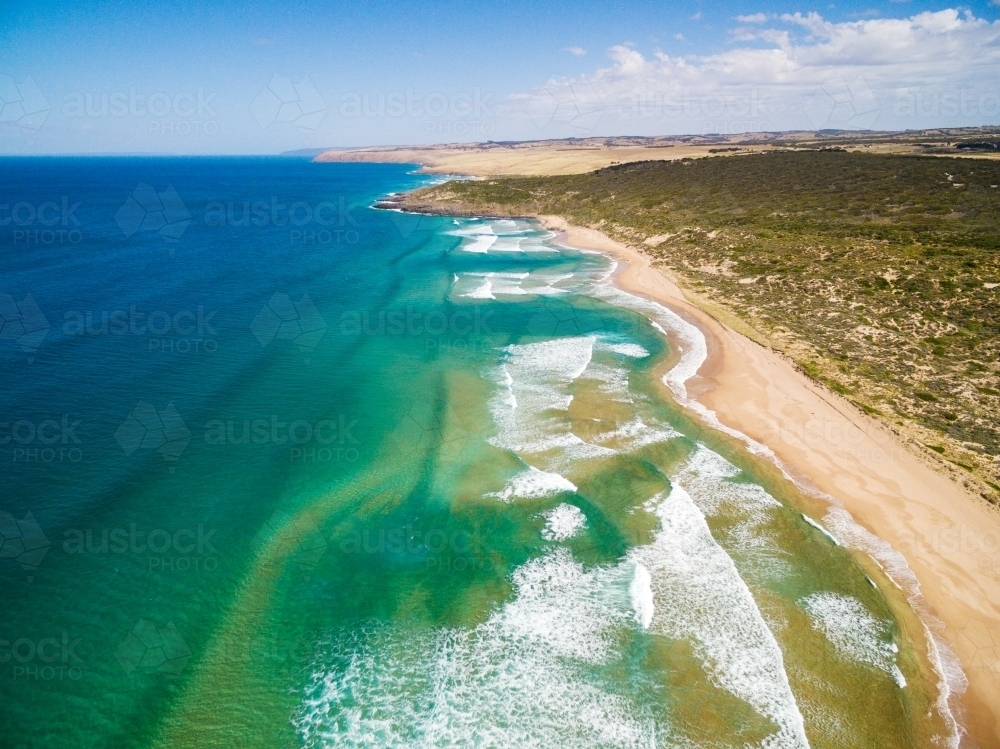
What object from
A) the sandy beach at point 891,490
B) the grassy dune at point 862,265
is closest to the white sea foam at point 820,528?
the sandy beach at point 891,490

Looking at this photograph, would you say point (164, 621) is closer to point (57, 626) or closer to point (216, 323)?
point (57, 626)

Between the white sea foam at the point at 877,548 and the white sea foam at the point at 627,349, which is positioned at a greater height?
the white sea foam at the point at 627,349

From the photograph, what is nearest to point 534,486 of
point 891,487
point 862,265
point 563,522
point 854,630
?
point 563,522

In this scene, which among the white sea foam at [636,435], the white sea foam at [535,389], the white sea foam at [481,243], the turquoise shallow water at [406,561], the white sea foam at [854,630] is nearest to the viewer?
the turquoise shallow water at [406,561]

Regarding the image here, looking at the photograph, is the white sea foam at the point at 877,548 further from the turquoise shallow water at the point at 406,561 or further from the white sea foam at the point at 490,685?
the white sea foam at the point at 490,685

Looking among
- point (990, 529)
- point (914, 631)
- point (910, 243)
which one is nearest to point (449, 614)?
point (914, 631)

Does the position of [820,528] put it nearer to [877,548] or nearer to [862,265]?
[877,548]

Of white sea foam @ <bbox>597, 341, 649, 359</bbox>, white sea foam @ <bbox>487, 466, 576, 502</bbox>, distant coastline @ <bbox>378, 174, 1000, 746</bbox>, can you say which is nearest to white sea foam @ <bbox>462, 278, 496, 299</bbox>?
white sea foam @ <bbox>597, 341, 649, 359</bbox>
